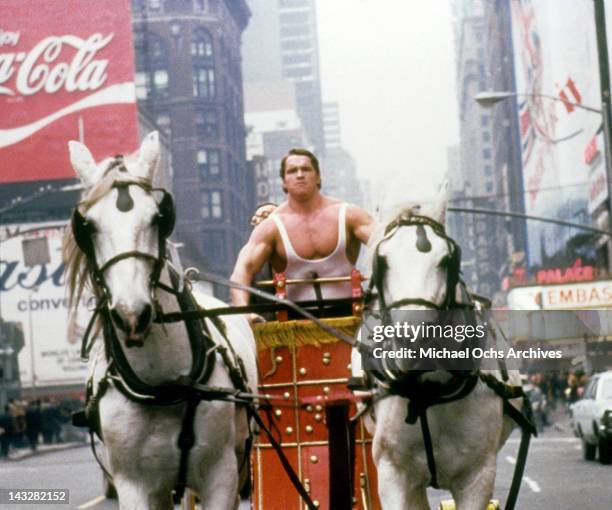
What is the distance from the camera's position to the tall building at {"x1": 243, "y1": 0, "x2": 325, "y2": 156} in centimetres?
1598

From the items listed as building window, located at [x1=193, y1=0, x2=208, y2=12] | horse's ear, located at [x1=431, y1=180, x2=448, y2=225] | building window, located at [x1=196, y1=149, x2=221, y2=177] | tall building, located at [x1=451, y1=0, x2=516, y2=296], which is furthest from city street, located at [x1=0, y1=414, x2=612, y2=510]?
tall building, located at [x1=451, y1=0, x2=516, y2=296]

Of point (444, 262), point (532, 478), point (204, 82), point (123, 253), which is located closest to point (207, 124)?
point (204, 82)

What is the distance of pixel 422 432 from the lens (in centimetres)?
583

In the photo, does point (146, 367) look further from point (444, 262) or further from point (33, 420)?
point (33, 420)

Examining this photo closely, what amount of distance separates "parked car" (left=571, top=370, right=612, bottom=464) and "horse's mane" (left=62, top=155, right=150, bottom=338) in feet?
41.6

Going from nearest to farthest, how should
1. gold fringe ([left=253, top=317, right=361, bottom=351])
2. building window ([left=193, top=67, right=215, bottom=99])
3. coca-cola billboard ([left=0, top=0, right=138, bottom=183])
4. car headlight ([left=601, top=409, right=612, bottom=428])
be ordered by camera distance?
gold fringe ([left=253, top=317, right=361, bottom=351]) → car headlight ([left=601, top=409, right=612, bottom=428]) → coca-cola billboard ([left=0, top=0, right=138, bottom=183]) → building window ([left=193, top=67, right=215, bottom=99])

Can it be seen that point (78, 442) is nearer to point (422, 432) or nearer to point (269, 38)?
point (269, 38)

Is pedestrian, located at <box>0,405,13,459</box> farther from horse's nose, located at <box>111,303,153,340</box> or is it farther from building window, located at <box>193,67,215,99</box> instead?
horse's nose, located at <box>111,303,153,340</box>

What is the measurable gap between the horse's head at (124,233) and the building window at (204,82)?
36.4 meters

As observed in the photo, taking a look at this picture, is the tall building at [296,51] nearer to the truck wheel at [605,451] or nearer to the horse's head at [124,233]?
the truck wheel at [605,451]

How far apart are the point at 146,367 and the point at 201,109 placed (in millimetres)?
39405

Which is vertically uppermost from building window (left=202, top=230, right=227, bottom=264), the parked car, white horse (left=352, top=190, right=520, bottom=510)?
building window (left=202, top=230, right=227, bottom=264)

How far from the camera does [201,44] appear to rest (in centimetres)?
4009

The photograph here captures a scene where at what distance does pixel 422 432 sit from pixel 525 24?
5861cm
